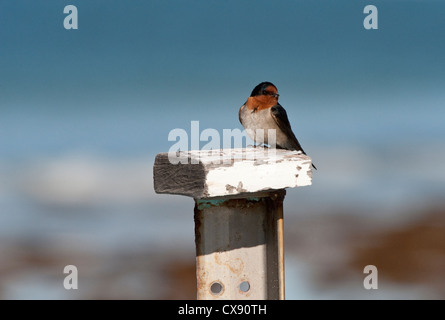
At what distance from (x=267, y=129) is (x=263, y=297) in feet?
7.21

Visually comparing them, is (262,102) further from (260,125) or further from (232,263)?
(232,263)

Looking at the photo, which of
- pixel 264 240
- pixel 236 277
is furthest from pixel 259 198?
pixel 236 277

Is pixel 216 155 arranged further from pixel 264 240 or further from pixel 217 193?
pixel 264 240

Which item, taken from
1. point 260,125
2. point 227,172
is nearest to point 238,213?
point 227,172

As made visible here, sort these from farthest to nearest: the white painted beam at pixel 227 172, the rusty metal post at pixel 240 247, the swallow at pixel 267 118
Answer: the swallow at pixel 267 118
the rusty metal post at pixel 240 247
the white painted beam at pixel 227 172

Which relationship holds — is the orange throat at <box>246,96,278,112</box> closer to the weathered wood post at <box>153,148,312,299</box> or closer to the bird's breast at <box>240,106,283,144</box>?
the bird's breast at <box>240,106,283,144</box>

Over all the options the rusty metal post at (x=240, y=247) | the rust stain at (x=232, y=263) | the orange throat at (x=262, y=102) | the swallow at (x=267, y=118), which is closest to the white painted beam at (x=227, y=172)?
the rusty metal post at (x=240, y=247)

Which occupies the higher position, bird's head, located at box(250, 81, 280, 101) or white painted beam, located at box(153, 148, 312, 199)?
bird's head, located at box(250, 81, 280, 101)

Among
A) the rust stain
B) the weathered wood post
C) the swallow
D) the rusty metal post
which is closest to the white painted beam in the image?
the weathered wood post

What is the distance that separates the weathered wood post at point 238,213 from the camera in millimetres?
2129

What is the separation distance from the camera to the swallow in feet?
14.3

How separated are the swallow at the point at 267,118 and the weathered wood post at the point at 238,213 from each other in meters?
1.97

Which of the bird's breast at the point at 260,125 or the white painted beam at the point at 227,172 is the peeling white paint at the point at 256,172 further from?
the bird's breast at the point at 260,125

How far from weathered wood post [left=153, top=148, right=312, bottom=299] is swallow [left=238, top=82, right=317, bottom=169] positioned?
197 centimetres
